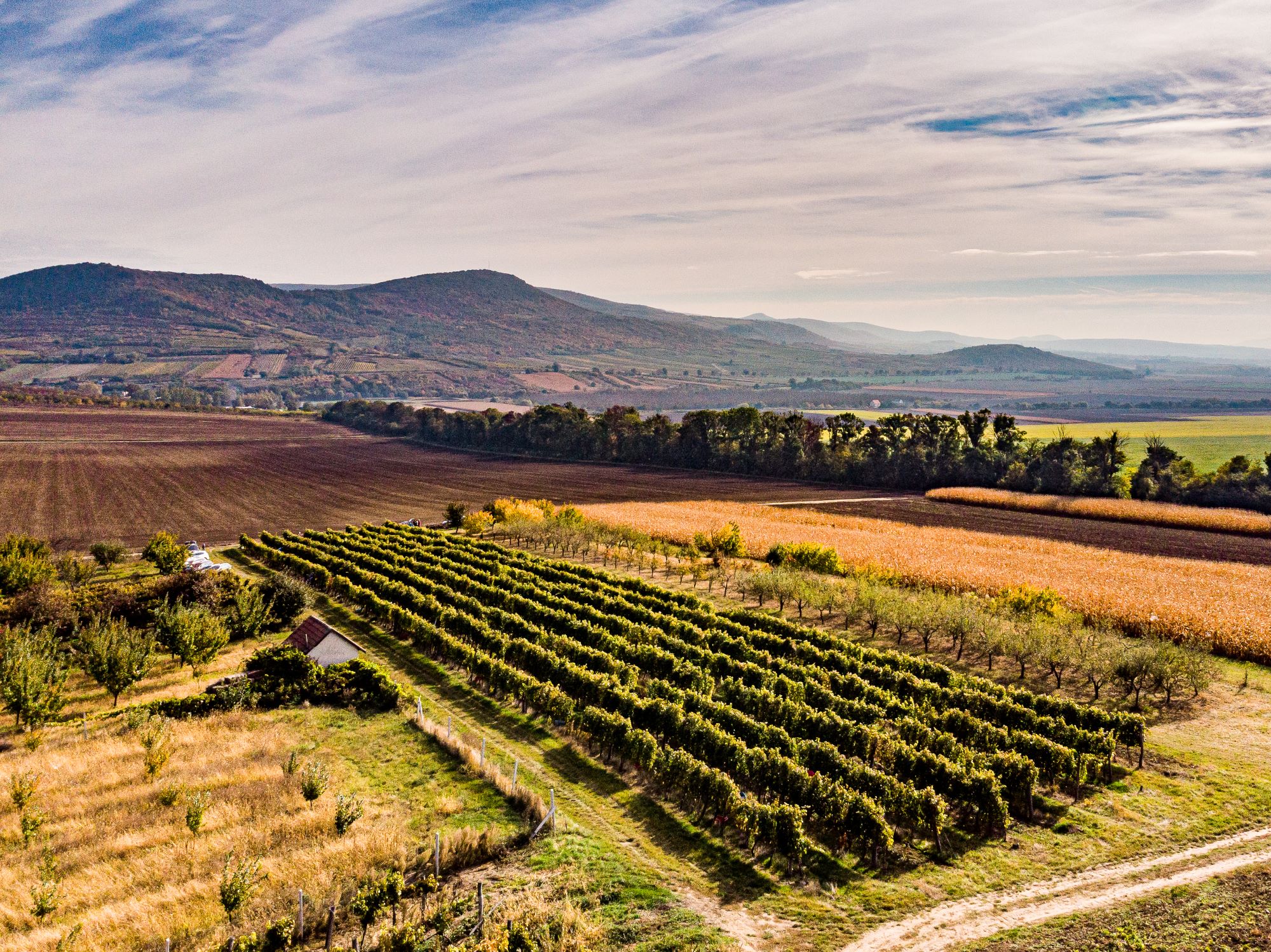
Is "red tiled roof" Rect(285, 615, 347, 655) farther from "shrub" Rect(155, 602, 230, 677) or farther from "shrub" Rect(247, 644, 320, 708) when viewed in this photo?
"shrub" Rect(155, 602, 230, 677)

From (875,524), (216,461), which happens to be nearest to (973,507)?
(875,524)

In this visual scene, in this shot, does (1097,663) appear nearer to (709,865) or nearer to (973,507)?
(709,865)

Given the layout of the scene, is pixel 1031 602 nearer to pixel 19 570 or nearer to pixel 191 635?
pixel 191 635

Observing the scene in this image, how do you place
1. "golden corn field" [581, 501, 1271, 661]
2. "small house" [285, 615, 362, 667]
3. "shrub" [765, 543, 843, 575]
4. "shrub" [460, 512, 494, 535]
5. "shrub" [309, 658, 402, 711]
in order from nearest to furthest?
Answer: "shrub" [309, 658, 402, 711] → "small house" [285, 615, 362, 667] → "golden corn field" [581, 501, 1271, 661] → "shrub" [765, 543, 843, 575] → "shrub" [460, 512, 494, 535]

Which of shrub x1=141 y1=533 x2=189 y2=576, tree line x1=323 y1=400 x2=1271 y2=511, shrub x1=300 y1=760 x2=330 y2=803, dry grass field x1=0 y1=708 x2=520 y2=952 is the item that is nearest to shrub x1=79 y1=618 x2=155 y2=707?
dry grass field x1=0 y1=708 x2=520 y2=952

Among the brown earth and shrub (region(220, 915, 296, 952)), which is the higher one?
the brown earth

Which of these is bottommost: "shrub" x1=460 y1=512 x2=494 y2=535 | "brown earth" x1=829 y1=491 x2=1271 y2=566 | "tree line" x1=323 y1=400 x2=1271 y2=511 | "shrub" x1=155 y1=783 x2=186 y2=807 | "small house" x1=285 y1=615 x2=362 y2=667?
"shrub" x1=155 y1=783 x2=186 y2=807

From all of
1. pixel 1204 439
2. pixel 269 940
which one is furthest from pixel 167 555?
pixel 1204 439
